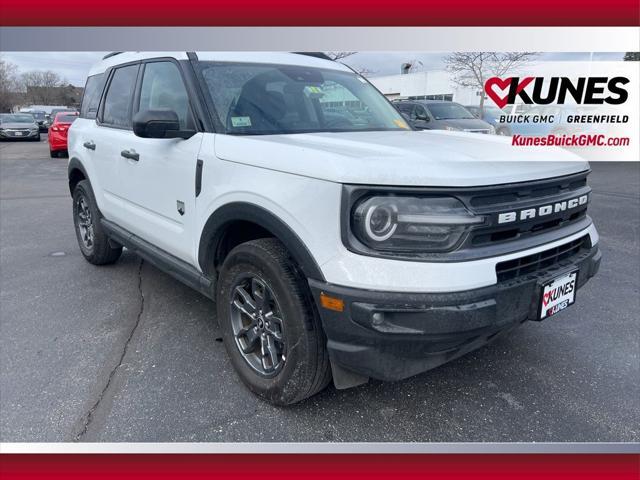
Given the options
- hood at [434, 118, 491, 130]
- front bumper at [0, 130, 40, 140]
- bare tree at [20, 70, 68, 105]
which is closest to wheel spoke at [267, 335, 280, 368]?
hood at [434, 118, 491, 130]

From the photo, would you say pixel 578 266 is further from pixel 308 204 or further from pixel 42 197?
pixel 42 197

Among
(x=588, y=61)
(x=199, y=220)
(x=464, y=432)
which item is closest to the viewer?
(x=588, y=61)

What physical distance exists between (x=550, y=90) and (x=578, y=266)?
905 millimetres

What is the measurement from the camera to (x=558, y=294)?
2.25 m

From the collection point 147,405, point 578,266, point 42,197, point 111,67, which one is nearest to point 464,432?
point 578,266

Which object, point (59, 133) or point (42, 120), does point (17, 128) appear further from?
point (42, 120)

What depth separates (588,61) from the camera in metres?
2.15

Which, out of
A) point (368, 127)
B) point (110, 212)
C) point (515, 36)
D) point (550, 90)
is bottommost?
point (110, 212)

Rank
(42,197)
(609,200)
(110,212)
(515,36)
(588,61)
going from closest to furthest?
(515,36) < (588,61) < (110,212) < (609,200) < (42,197)

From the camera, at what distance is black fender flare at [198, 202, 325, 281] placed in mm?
2049

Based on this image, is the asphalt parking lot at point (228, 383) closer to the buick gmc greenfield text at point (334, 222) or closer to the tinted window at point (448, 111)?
the buick gmc greenfield text at point (334, 222)

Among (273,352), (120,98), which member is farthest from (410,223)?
(120,98)

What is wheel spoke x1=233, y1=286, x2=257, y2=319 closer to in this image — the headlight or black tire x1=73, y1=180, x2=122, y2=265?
the headlight

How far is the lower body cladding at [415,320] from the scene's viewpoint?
1848 millimetres
